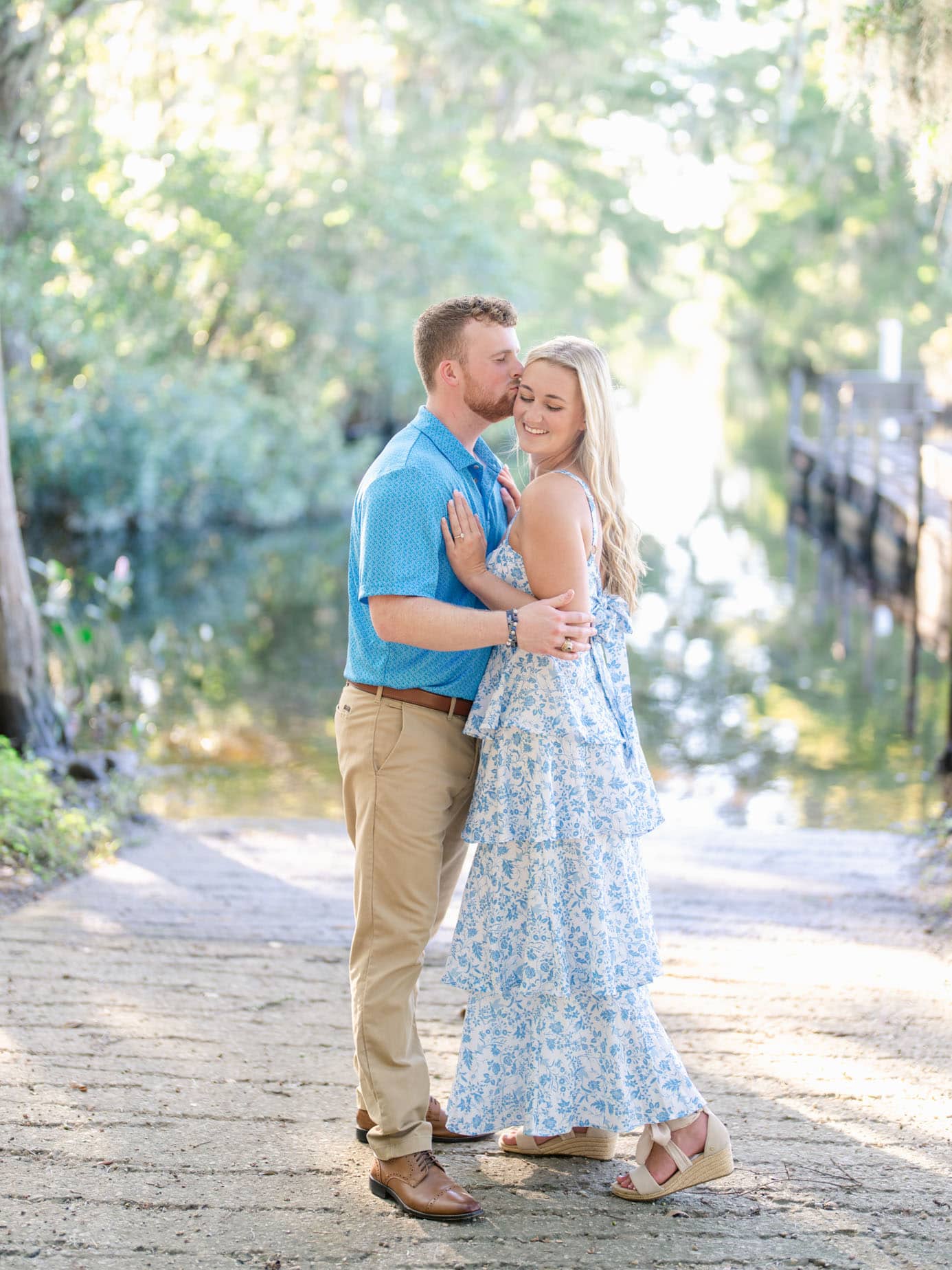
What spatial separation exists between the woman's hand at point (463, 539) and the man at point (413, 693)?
0.09 ft

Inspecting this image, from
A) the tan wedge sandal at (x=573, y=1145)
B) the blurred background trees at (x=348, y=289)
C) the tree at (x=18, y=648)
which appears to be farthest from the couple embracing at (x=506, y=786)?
the tree at (x=18, y=648)

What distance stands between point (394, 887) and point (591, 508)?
0.99 meters

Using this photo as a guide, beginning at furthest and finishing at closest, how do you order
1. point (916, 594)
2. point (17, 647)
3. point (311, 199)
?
point (311, 199)
point (916, 594)
point (17, 647)

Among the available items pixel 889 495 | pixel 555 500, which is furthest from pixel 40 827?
pixel 889 495

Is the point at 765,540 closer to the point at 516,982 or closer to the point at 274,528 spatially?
the point at 274,528

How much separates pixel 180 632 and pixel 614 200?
23753 mm

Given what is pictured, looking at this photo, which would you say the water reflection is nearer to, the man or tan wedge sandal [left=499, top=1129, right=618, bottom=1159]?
tan wedge sandal [left=499, top=1129, right=618, bottom=1159]

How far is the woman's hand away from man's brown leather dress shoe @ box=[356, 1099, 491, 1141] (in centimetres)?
135

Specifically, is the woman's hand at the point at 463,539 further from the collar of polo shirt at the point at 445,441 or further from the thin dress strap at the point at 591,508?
the thin dress strap at the point at 591,508

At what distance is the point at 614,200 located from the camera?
34.6 m

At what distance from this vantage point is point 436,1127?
11.4 feet

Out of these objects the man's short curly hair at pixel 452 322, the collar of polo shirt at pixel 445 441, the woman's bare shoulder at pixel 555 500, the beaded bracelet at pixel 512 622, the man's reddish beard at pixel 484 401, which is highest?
the man's short curly hair at pixel 452 322

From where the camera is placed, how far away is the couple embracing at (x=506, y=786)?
3.07m

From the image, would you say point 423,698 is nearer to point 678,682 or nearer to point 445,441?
point 445,441
